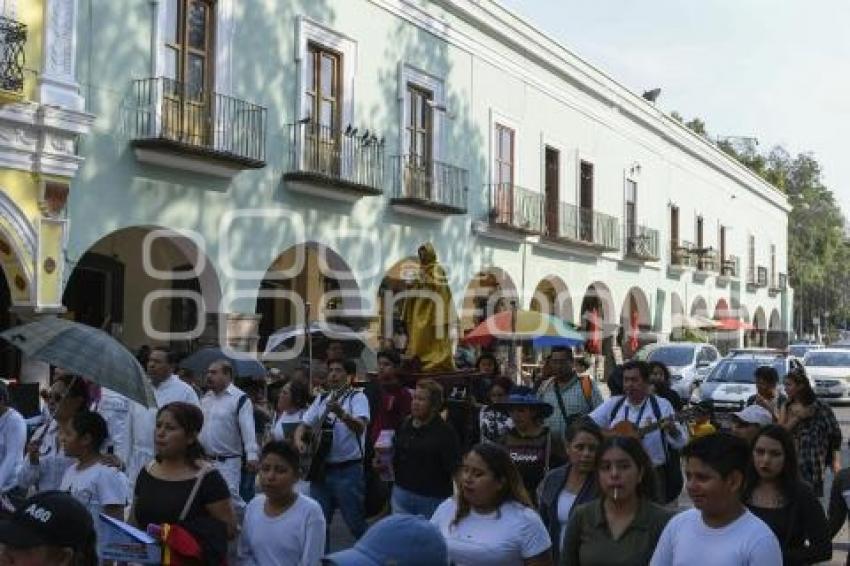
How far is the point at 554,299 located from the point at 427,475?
73.8ft

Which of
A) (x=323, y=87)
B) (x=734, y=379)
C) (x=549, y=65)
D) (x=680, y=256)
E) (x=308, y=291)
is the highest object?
(x=549, y=65)

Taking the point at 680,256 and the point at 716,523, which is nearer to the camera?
the point at 716,523

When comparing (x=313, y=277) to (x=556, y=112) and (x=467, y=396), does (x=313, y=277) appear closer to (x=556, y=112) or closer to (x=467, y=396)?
(x=556, y=112)

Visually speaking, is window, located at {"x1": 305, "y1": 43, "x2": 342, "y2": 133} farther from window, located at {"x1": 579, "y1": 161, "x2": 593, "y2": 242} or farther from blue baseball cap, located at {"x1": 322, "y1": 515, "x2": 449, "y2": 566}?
blue baseball cap, located at {"x1": 322, "y1": 515, "x2": 449, "y2": 566}

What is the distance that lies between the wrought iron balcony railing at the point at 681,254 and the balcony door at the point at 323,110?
19.4 metres

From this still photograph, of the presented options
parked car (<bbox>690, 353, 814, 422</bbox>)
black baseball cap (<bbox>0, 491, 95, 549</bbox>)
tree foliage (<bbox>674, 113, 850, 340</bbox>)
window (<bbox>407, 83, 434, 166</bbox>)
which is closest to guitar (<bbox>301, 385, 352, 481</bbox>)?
black baseball cap (<bbox>0, 491, 95, 549</bbox>)

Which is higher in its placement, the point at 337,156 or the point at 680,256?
the point at 337,156

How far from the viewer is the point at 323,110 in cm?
1984

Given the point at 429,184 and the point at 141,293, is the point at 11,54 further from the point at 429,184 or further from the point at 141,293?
the point at 429,184

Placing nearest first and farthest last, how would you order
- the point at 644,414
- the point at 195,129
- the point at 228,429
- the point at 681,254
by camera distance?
the point at 644,414 < the point at 228,429 < the point at 195,129 < the point at 681,254

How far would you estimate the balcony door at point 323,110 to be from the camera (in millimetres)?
19250

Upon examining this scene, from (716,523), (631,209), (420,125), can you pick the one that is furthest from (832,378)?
(716,523)

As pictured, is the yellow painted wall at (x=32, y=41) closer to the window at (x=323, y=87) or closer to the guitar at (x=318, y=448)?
the window at (x=323, y=87)

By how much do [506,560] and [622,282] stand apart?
93.4 ft
